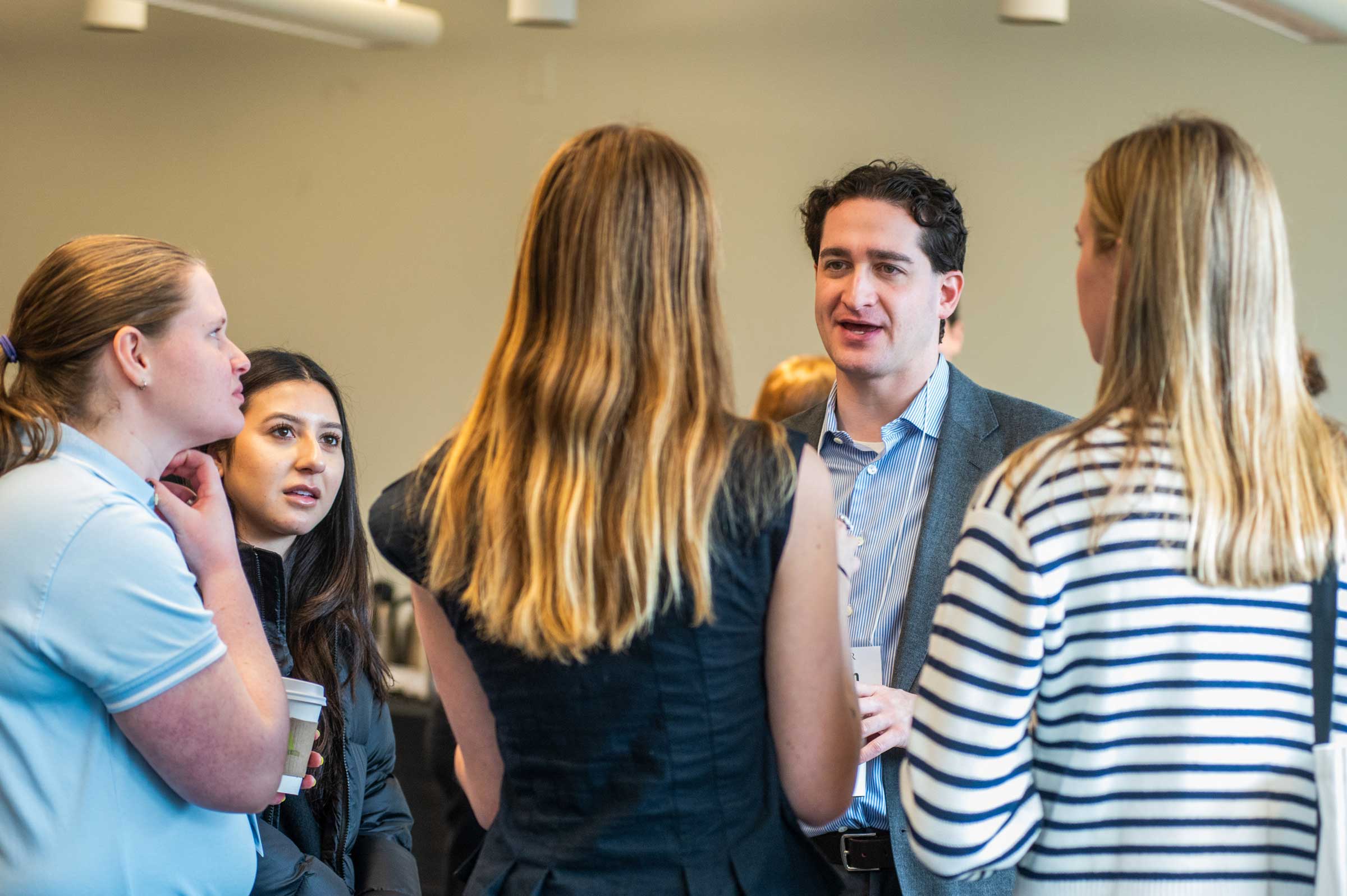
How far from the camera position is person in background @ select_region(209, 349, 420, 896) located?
2.07 metres

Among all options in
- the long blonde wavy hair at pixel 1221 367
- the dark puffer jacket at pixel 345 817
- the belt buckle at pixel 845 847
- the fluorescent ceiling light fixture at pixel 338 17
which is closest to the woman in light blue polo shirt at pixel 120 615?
the dark puffer jacket at pixel 345 817

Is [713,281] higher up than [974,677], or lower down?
higher up

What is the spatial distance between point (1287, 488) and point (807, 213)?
1.35 m

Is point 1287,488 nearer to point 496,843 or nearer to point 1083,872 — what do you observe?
point 1083,872

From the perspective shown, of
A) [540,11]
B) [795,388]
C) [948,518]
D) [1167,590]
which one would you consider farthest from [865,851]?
[540,11]

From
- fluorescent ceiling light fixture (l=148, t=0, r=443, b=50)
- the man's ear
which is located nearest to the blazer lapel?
the man's ear

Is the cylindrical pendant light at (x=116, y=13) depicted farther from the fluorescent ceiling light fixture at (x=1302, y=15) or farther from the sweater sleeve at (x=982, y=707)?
the sweater sleeve at (x=982, y=707)

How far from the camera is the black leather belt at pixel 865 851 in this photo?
5.96ft

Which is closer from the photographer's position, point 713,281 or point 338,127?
point 713,281

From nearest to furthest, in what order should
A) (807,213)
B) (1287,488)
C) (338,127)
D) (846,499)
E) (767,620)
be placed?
(1287,488) → (767,620) → (846,499) → (807,213) → (338,127)

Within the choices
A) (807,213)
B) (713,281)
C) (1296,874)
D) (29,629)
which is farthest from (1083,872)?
(807,213)

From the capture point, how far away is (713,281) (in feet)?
4.33

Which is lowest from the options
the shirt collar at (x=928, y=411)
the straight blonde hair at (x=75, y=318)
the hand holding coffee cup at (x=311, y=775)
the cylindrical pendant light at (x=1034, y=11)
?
the hand holding coffee cup at (x=311, y=775)

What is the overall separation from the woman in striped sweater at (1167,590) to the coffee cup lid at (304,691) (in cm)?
88
